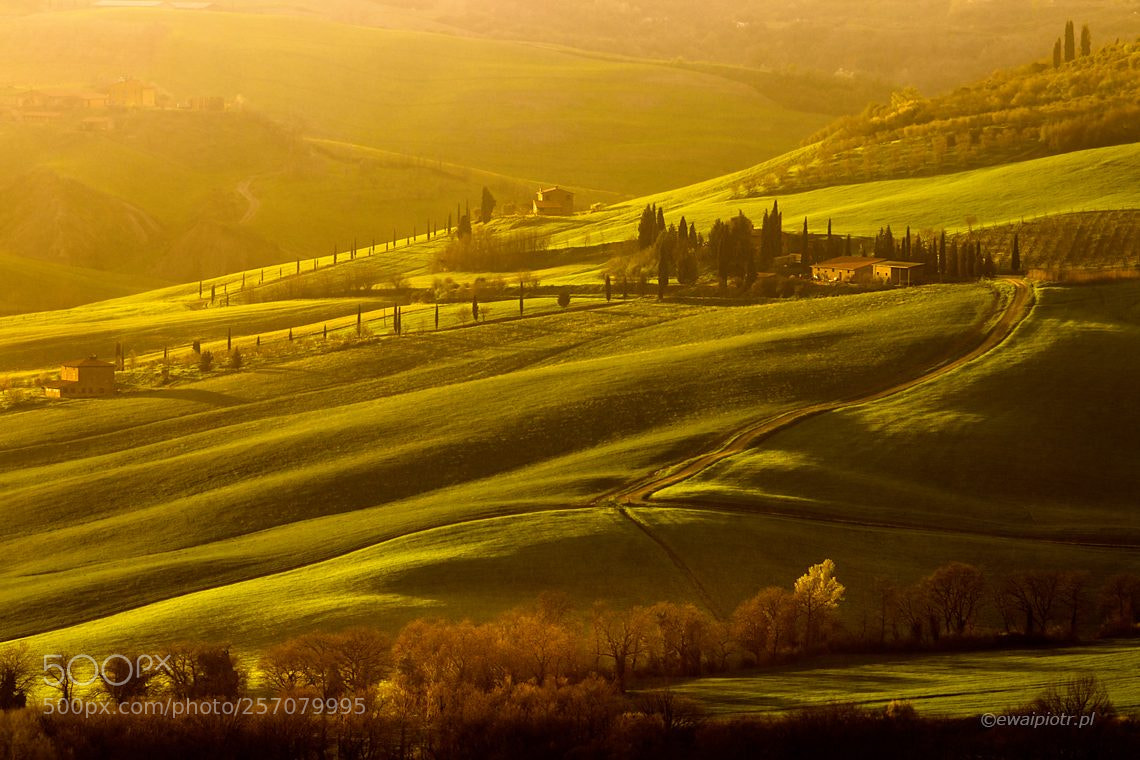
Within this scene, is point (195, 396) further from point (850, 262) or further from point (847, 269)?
point (850, 262)

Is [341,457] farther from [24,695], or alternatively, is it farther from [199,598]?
[24,695]

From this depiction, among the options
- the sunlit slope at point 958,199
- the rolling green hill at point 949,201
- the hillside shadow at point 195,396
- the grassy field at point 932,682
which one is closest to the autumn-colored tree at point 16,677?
the grassy field at point 932,682

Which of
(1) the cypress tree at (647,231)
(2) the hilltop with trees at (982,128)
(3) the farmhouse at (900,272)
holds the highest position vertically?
(2) the hilltop with trees at (982,128)

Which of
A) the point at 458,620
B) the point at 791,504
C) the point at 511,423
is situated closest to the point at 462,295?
the point at 511,423

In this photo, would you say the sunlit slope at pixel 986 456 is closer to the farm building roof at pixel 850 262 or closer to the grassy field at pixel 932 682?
the grassy field at pixel 932 682

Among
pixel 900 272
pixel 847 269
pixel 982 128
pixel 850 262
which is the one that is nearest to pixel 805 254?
pixel 850 262

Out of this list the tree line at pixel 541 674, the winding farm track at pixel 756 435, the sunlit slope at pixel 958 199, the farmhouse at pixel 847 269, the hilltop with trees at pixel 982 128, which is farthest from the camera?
the hilltop with trees at pixel 982 128

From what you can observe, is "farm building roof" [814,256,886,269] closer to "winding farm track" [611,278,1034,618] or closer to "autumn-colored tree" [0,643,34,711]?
"winding farm track" [611,278,1034,618]
